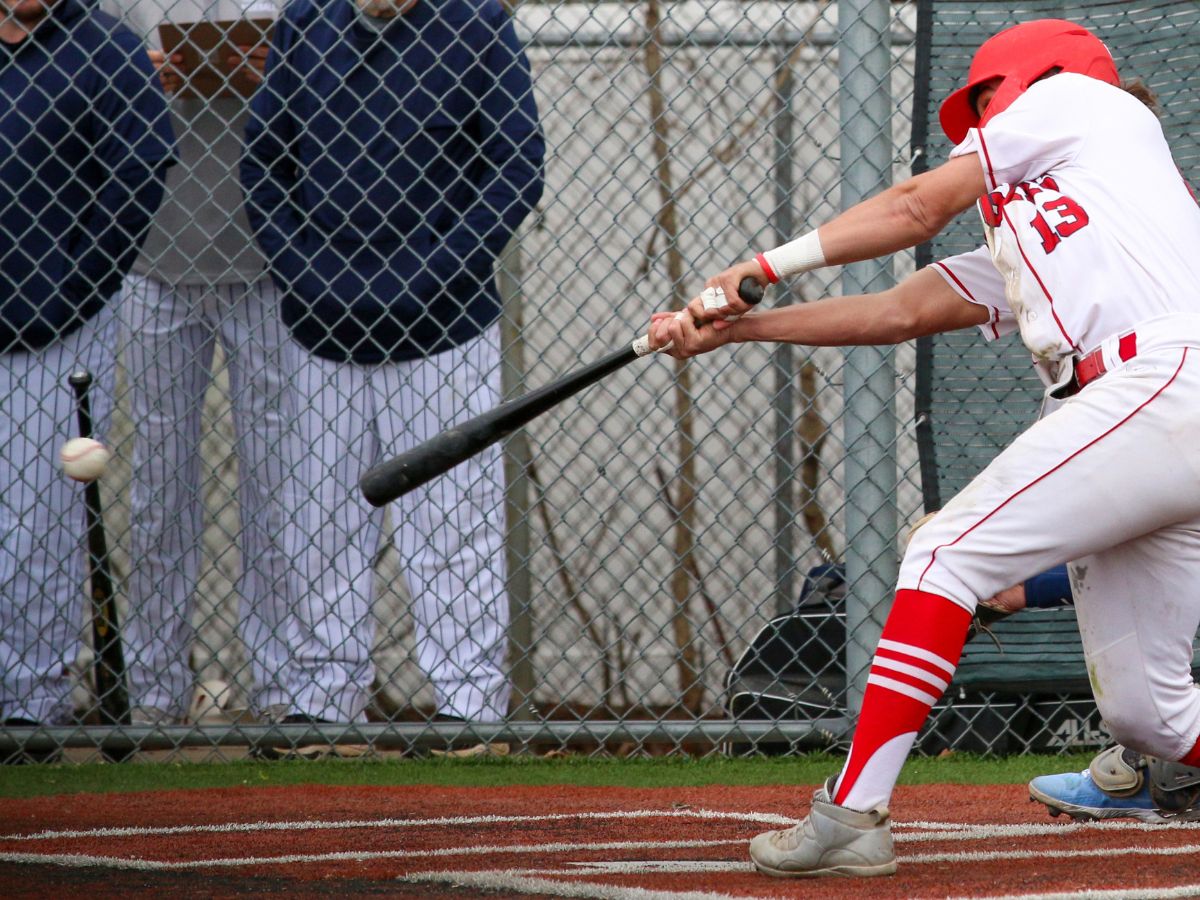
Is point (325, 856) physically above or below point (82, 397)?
below

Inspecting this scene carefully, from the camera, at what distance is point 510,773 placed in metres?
4.13

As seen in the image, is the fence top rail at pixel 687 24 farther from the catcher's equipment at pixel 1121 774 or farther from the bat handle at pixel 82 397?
the catcher's equipment at pixel 1121 774

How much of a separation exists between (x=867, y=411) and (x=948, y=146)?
2.47ft

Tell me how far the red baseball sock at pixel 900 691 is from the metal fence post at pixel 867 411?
155 cm

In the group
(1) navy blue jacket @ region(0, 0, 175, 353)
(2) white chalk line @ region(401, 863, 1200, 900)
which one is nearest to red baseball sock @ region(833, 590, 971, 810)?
(2) white chalk line @ region(401, 863, 1200, 900)

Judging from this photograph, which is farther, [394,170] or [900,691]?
[394,170]

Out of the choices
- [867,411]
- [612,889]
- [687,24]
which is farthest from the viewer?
[687,24]

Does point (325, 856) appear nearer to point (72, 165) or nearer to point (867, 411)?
point (867, 411)

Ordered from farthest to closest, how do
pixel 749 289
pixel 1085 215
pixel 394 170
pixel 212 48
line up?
pixel 212 48
pixel 394 170
pixel 749 289
pixel 1085 215

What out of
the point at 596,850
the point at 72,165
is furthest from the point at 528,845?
the point at 72,165

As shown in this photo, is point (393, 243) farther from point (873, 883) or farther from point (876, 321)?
point (873, 883)

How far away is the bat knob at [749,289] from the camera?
2.86 metres

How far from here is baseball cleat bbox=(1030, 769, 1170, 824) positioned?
Result: 307cm

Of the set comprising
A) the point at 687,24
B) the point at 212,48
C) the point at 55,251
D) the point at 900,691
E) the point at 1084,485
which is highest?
the point at 687,24
